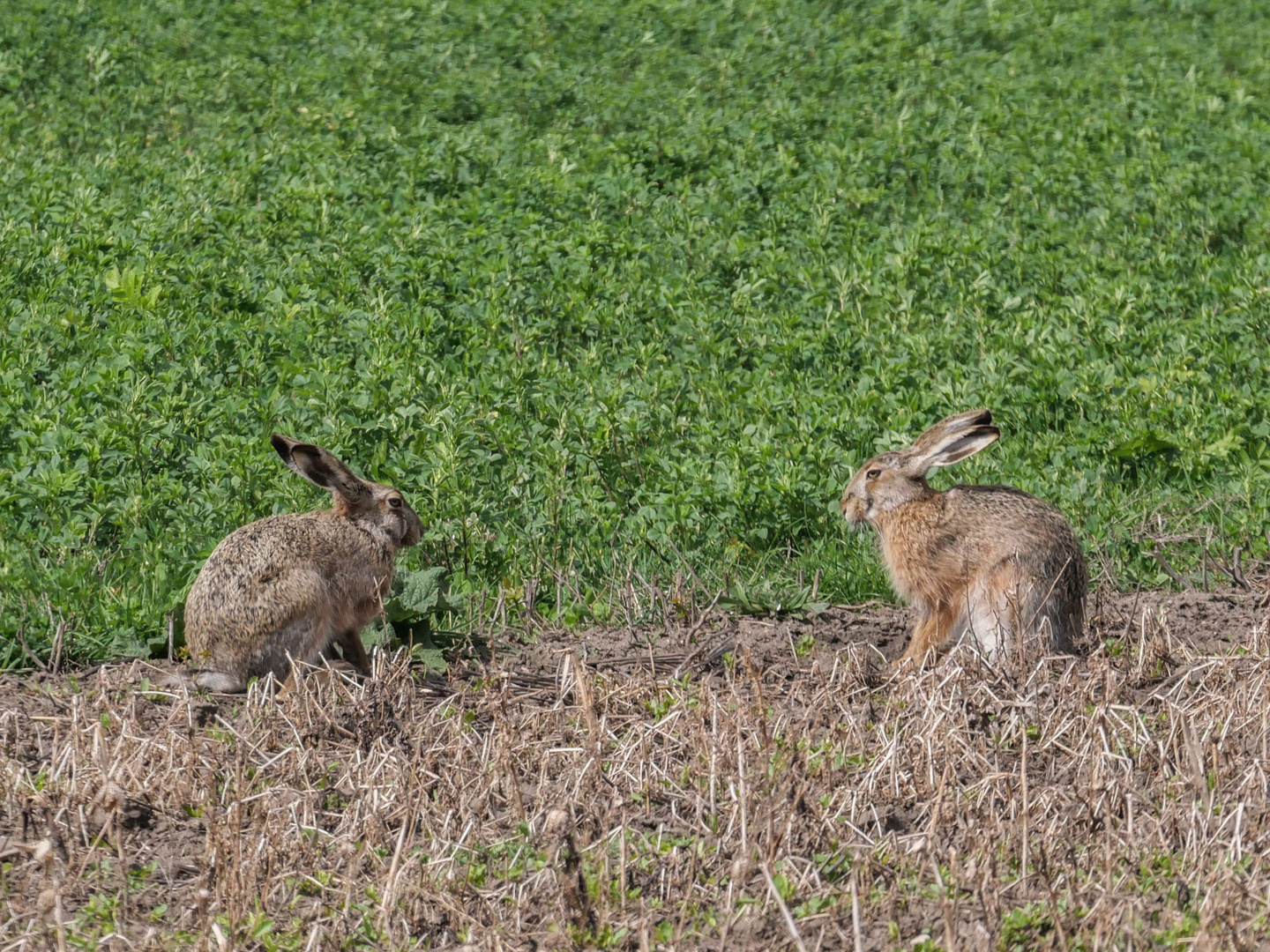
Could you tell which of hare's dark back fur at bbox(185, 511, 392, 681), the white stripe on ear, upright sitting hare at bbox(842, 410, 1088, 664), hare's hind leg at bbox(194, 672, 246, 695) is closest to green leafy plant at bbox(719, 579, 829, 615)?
upright sitting hare at bbox(842, 410, 1088, 664)

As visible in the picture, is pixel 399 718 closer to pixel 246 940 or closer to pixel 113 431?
pixel 246 940

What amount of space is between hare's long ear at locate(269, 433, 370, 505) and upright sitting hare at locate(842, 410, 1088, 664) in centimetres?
215

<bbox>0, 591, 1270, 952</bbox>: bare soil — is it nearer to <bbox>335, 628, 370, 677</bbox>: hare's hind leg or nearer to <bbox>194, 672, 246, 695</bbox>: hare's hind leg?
<bbox>194, 672, 246, 695</bbox>: hare's hind leg

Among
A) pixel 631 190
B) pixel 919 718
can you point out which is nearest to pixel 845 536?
pixel 919 718

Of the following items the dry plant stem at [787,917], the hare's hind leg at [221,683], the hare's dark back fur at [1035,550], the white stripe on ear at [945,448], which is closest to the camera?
the dry plant stem at [787,917]

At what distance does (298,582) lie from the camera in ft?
20.7

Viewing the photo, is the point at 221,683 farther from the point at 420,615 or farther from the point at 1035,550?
the point at 1035,550

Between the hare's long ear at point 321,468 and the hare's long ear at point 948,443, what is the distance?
2.31m

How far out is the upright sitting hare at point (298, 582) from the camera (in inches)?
243

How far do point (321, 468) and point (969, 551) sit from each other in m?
2.63

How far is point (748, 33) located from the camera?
16766 mm

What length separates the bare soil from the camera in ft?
14.2

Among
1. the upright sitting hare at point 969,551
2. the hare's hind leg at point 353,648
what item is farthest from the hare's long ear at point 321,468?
the upright sitting hare at point 969,551

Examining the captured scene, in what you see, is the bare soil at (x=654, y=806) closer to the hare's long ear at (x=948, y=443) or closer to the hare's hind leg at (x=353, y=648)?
the hare's hind leg at (x=353, y=648)
